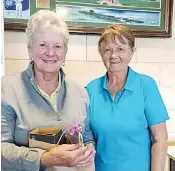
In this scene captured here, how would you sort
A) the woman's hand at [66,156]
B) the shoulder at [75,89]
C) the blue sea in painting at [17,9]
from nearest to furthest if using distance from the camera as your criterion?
the woman's hand at [66,156]
the shoulder at [75,89]
the blue sea in painting at [17,9]

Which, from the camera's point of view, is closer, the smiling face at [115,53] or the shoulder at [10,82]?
the shoulder at [10,82]

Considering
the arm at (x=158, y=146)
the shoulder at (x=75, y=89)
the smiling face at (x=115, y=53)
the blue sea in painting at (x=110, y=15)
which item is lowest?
the arm at (x=158, y=146)

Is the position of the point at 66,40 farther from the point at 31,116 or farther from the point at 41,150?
the point at 41,150

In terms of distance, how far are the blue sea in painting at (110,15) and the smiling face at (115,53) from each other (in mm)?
536

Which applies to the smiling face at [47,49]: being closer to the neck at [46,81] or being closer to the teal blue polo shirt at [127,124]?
the neck at [46,81]

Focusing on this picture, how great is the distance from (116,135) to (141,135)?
0.40 ft

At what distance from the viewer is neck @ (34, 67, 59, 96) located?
1.21 m

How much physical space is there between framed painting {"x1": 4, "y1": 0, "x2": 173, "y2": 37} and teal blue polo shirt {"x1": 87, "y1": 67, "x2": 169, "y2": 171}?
2.14 ft

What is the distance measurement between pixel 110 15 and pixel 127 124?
2.78 ft

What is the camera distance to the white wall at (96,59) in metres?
1.82

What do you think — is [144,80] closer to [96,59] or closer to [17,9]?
[96,59]

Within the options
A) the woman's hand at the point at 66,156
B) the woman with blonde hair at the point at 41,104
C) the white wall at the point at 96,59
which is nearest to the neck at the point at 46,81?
the woman with blonde hair at the point at 41,104

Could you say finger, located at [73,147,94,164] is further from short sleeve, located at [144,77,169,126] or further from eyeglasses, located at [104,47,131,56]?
eyeglasses, located at [104,47,131,56]

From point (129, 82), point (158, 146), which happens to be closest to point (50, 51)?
point (129, 82)
